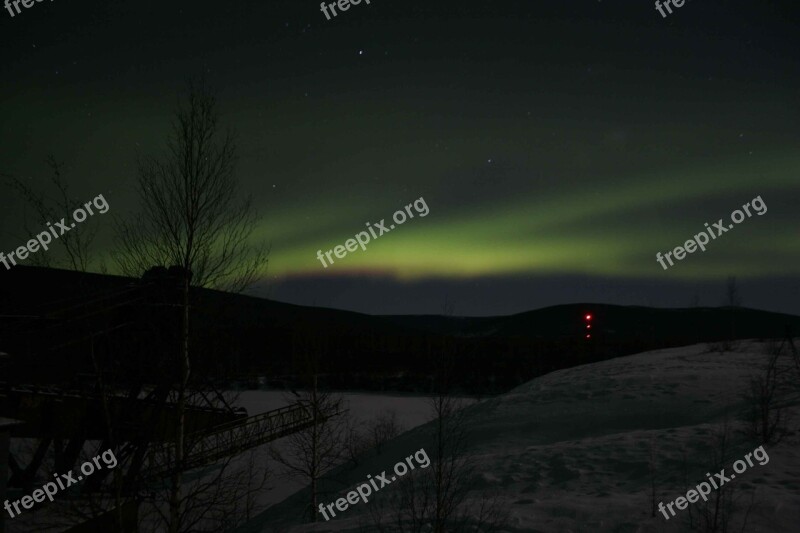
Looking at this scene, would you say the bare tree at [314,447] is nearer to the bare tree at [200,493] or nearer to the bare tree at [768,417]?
the bare tree at [200,493]

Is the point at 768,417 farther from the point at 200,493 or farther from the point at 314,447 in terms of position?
the point at 200,493

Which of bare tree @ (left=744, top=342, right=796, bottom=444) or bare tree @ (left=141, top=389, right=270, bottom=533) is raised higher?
bare tree @ (left=141, top=389, right=270, bottom=533)

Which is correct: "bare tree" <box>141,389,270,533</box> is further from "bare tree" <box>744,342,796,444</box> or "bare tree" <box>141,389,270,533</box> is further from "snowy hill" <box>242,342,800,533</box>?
"bare tree" <box>744,342,796,444</box>

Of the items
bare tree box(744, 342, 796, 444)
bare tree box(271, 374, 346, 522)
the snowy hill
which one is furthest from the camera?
bare tree box(271, 374, 346, 522)

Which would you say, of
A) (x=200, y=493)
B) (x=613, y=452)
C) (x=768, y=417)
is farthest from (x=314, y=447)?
(x=768, y=417)

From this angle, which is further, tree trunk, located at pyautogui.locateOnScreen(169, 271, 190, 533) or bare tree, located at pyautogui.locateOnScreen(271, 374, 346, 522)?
bare tree, located at pyautogui.locateOnScreen(271, 374, 346, 522)

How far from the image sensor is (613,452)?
45.9 ft

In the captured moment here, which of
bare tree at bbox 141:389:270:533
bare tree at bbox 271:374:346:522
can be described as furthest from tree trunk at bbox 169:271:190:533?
bare tree at bbox 271:374:346:522

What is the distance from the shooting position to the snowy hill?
9617 mm

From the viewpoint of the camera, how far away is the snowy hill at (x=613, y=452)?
9617mm

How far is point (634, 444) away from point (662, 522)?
218 inches

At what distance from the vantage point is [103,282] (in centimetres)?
856

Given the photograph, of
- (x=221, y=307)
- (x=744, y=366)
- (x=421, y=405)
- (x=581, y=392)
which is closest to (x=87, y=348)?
(x=221, y=307)

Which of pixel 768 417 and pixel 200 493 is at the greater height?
pixel 200 493
